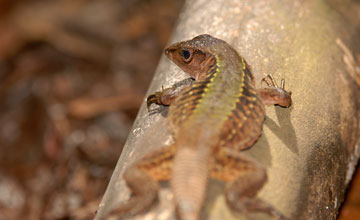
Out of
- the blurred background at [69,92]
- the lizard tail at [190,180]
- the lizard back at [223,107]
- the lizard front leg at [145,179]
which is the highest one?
the lizard back at [223,107]

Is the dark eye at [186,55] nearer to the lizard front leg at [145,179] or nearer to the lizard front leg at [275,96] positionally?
the lizard front leg at [275,96]

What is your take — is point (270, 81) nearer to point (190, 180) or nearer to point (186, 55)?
point (186, 55)

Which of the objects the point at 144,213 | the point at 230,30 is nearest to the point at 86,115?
the point at 230,30

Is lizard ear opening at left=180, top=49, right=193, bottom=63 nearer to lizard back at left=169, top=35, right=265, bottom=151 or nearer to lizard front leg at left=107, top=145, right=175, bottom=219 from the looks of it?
lizard back at left=169, top=35, right=265, bottom=151

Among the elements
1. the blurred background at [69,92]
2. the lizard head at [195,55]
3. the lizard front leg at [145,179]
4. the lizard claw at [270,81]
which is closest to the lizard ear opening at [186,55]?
the lizard head at [195,55]

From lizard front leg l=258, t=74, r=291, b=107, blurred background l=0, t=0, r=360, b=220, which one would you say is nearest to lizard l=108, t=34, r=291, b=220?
lizard front leg l=258, t=74, r=291, b=107

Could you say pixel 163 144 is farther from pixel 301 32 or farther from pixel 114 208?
pixel 301 32
